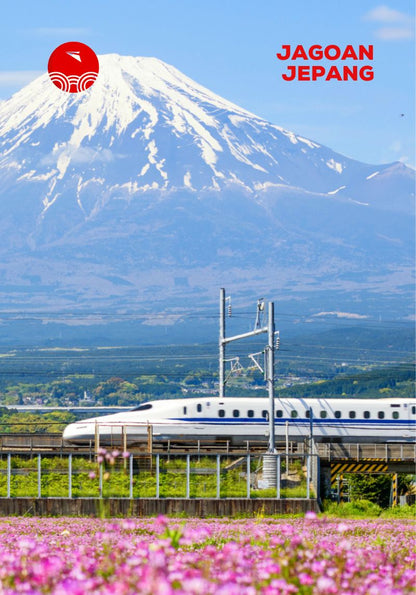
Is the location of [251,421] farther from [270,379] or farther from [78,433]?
[270,379]

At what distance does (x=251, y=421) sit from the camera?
229 ft

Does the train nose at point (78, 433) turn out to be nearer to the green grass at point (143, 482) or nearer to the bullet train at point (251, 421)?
the bullet train at point (251, 421)

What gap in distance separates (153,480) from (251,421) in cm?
2116

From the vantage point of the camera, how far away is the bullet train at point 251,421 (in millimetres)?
68438

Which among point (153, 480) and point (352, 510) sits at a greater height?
point (153, 480)

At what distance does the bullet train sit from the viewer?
68438 millimetres

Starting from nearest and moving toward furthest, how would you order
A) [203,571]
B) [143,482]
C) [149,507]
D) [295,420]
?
[203,571] → [149,507] → [143,482] → [295,420]

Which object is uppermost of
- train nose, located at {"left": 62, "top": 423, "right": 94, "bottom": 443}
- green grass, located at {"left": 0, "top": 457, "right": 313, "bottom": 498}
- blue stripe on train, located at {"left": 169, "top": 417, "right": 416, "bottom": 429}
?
blue stripe on train, located at {"left": 169, "top": 417, "right": 416, "bottom": 429}

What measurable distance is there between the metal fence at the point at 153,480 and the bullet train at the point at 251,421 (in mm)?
15697

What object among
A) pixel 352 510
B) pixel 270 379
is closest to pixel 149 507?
pixel 352 510

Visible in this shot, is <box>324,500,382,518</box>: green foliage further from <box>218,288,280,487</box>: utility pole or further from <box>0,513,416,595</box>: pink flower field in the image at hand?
<box>0,513,416,595</box>: pink flower field

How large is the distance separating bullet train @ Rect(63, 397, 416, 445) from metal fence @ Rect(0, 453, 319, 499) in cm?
1570

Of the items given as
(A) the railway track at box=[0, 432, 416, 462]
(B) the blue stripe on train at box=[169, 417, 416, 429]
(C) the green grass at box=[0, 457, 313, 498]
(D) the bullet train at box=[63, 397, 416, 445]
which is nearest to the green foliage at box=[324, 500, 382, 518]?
(C) the green grass at box=[0, 457, 313, 498]

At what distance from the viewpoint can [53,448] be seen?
67.2m
